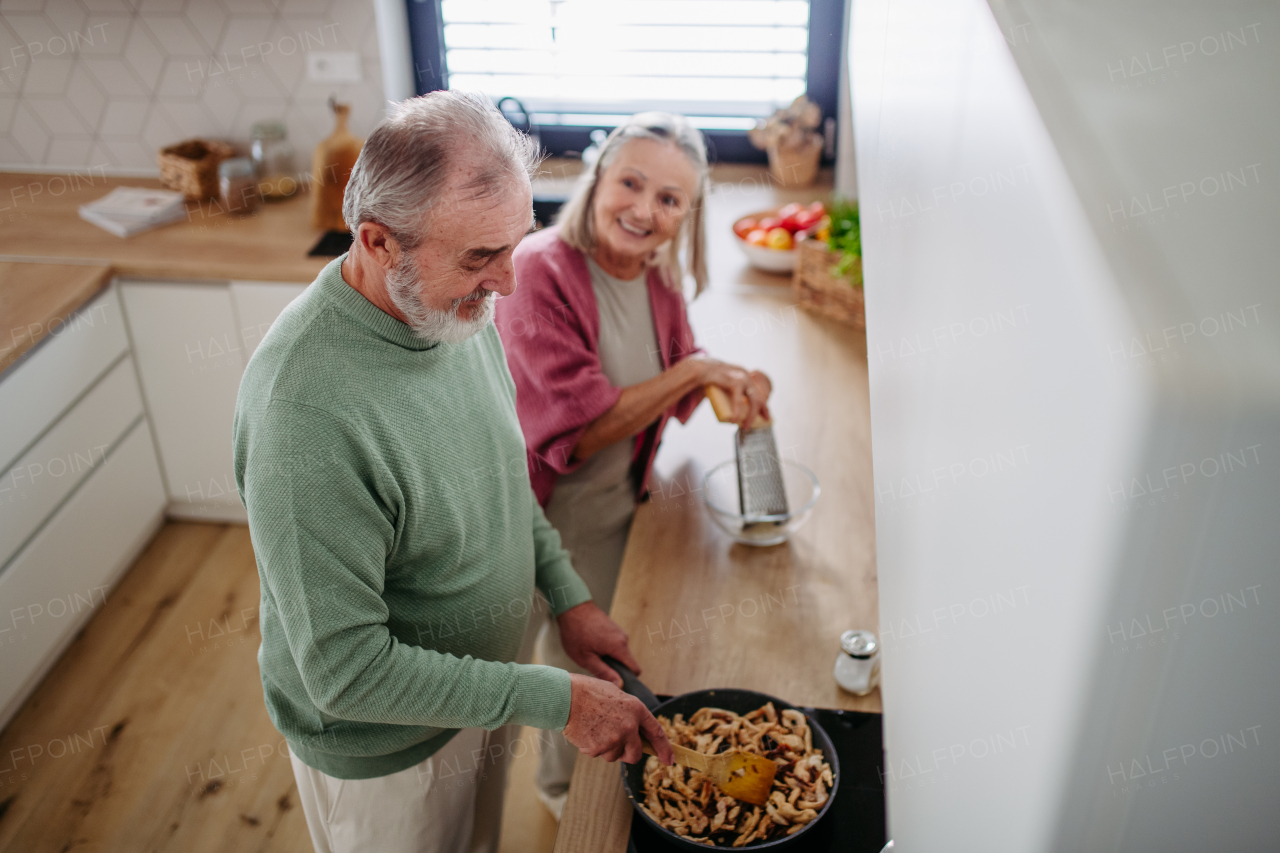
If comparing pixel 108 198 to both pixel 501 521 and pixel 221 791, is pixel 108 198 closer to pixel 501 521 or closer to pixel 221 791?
pixel 221 791

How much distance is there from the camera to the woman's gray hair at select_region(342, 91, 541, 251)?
0.92 metres

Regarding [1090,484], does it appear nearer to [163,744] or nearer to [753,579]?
[753,579]

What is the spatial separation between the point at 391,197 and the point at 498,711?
0.57 m

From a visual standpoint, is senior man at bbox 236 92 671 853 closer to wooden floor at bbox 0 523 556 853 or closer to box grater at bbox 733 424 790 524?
box grater at bbox 733 424 790 524

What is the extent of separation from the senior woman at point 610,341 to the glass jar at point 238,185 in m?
1.59

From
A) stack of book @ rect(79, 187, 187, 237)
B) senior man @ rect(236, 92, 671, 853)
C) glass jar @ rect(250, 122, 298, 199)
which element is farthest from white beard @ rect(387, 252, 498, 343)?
glass jar @ rect(250, 122, 298, 199)

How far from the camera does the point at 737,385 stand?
163 centimetres

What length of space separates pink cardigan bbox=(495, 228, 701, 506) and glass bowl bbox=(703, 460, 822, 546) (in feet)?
0.96

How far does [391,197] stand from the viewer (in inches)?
36.6

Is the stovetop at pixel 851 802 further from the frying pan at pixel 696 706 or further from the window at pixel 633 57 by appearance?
the window at pixel 633 57

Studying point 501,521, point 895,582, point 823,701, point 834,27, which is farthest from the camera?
point 834,27

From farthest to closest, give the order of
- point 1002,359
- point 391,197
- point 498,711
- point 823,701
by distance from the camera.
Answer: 1. point 823,701
2. point 498,711
3. point 391,197
4. point 1002,359

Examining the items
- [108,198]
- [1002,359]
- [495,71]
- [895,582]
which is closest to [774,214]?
[495,71]

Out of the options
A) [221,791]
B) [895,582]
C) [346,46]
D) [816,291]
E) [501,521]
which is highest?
[346,46]
